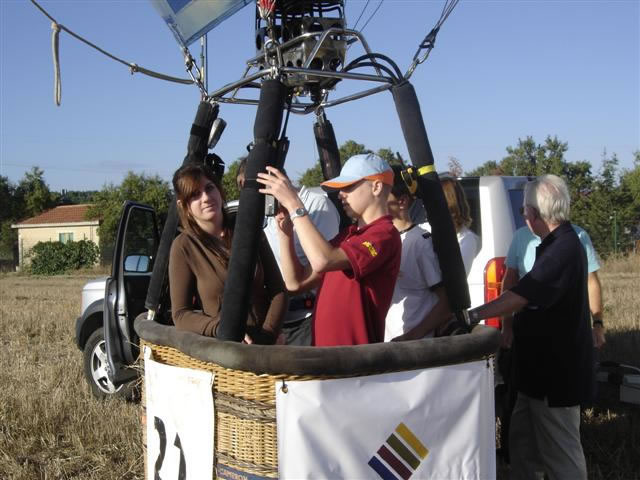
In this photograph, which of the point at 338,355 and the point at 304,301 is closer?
the point at 338,355

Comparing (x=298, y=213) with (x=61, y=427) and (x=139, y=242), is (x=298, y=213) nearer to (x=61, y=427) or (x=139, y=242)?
(x=61, y=427)

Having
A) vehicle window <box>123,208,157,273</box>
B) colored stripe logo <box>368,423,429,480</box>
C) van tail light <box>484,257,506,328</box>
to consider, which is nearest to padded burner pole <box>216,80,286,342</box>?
colored stripe logo <box>368,423,429,480</box>

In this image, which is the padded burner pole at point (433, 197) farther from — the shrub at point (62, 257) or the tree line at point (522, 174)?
the shrub at point (62, 257)

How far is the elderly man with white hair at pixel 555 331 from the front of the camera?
10.7ft

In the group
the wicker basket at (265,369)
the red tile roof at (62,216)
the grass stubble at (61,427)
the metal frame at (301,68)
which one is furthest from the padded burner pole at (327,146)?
the red tile roof at (62,216)

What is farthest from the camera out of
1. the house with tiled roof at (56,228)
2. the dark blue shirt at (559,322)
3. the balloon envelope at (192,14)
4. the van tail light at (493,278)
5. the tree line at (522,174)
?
the house with tiled roof at (56,228)

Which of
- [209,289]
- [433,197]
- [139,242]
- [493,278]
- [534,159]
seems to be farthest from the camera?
[534,159]

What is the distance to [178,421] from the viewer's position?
2.64 meters

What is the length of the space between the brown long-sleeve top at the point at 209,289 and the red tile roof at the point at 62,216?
5079 centimetres

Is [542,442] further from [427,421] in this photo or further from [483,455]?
[427,421]

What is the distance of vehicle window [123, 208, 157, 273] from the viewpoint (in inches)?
234

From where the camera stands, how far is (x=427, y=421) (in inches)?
94.0

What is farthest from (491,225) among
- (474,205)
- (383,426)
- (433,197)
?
(383,426)

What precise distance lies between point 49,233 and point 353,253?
54.5 m
